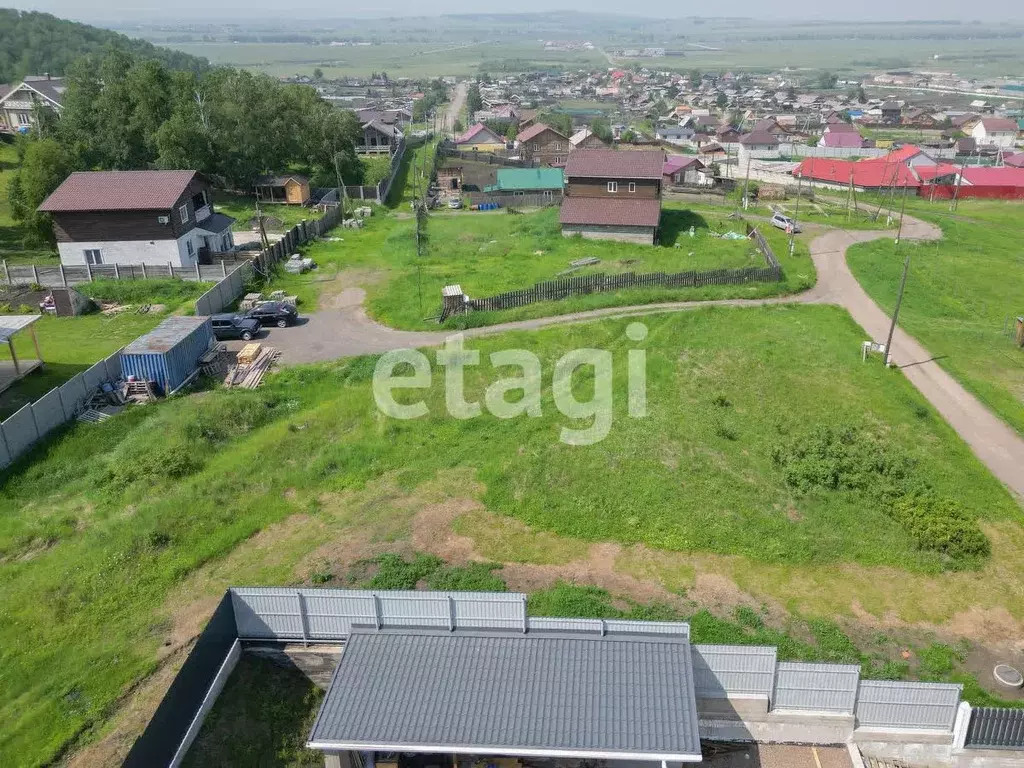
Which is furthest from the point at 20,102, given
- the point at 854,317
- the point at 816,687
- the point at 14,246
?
the point at 816,687

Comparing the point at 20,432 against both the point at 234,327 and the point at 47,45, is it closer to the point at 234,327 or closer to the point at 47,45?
the point at 234,327

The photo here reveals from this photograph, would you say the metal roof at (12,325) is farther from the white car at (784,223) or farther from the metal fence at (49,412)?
the white car at (784,223)

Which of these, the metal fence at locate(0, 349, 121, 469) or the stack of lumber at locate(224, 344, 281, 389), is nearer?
the metal fence at locate(0, 349, 121, 469)

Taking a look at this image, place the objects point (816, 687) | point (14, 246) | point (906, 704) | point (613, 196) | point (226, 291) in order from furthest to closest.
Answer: point (613, 196) → point (14, 246) → point (226, 291) → point (816, 687) → point (906, 704)

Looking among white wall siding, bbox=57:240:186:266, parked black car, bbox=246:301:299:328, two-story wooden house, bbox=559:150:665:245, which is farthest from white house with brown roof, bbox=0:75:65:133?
parked black car, bbox=246:301:299:328

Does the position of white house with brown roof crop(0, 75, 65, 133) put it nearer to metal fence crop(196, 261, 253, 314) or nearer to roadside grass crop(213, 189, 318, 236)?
roadside grass crop(213, 189, 318, 236)

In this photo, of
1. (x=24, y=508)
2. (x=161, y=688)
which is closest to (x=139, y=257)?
(x=24, y=508)
